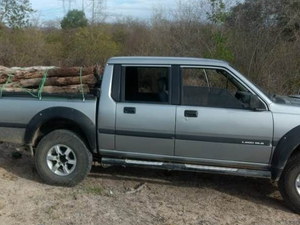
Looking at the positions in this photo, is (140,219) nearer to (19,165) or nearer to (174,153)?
(174,153)

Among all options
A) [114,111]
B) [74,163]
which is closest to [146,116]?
[114,111]

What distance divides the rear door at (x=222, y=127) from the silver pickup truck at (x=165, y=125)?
1 cm

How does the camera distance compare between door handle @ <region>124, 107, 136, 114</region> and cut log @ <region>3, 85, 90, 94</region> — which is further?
cut log @ <region>3, 85, 90, 94</region>

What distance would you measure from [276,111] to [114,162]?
7.36 feet

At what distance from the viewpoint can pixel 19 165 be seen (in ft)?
19.9

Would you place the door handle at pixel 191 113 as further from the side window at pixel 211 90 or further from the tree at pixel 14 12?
the tree at pixel 14 12

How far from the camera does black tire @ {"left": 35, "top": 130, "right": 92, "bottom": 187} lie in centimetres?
506

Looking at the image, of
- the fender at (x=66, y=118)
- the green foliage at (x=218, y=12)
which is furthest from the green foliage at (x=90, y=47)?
the fender at (x=66, y=118)

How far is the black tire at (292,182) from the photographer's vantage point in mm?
4457

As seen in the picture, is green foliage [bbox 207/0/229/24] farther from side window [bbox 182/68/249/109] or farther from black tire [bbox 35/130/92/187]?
black tire [bbox 35/130/92/187]

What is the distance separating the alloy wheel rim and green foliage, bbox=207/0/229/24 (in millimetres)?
8484

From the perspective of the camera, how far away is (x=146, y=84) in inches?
199

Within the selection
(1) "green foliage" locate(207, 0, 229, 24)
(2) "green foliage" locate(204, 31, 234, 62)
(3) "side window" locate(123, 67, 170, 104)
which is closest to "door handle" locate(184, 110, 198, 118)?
(3) "side window" locate(123, 67, 170, 104)

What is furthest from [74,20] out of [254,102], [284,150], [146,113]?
[284,150]
